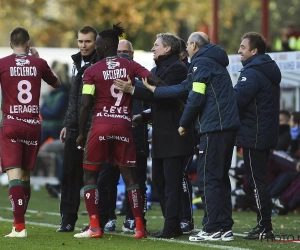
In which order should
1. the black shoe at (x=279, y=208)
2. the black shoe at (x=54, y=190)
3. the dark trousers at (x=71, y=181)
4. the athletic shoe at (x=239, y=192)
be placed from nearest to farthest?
the dark trousers at (x=71, y=181)
the black shoe at (x=279, y=208)
the athletic shoe at (x=239, y=192)
the black shoe at (x=54, y=190)

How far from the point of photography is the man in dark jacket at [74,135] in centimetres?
1220

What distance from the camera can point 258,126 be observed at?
38.7ft

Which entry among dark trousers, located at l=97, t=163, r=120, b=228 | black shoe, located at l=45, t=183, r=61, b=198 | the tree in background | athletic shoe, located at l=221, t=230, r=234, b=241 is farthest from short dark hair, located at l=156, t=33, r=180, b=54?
the tree in background

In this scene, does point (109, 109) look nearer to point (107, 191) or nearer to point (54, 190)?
point (107, 191)

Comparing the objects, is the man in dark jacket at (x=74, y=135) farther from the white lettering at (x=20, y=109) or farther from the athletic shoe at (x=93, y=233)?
the athletic shoe at (x=93, y=233)

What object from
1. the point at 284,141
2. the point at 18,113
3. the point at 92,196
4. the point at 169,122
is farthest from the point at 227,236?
the point at 284,141

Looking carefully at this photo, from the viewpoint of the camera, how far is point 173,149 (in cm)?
1166

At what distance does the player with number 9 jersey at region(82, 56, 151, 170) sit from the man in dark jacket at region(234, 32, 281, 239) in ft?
3.92

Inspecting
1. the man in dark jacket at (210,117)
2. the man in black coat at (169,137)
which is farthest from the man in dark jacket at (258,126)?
the man in black coat at (169,137)

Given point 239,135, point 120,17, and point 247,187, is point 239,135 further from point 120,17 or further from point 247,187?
point 120,17

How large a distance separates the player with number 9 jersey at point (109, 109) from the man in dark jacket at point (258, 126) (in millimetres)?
1195

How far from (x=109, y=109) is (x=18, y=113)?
1.01 m

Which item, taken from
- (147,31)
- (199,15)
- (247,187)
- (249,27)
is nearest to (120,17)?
(147,31)

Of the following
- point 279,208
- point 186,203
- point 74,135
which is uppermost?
point 74,135
